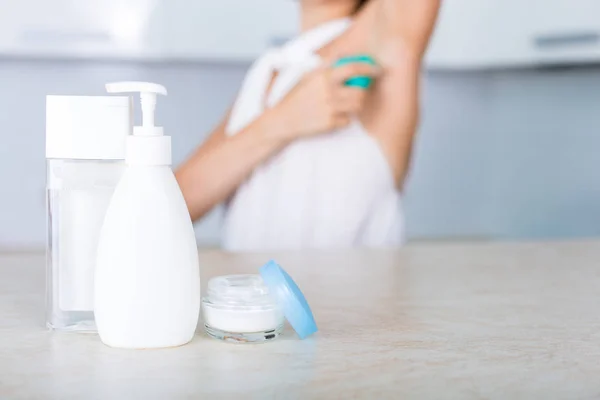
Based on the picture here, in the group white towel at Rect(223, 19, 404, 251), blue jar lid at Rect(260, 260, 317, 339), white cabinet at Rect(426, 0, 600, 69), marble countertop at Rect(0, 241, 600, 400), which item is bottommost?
white towel at Rect(223, 19, 404, 251)

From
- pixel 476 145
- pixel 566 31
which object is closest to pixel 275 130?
pixel 476 145

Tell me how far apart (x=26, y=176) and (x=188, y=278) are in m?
2.04

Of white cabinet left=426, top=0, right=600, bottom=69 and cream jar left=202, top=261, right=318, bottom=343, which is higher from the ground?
white cabinet left=426, top=0, right=600, bottom=69

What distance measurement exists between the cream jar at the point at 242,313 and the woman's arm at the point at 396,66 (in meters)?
1.81

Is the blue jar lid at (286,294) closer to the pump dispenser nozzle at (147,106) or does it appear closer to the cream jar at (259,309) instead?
the cream jar at (259,309)

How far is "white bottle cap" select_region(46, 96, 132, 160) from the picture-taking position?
67cm

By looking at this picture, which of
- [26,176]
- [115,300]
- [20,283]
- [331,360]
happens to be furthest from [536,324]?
[26,176]

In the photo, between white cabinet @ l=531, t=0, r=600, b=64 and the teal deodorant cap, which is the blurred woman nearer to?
the teal deodorant cap

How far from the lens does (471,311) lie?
81 cm

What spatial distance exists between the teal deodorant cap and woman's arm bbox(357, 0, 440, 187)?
0.09ft

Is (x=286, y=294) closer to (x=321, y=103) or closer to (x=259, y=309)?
(x=259, y=309)

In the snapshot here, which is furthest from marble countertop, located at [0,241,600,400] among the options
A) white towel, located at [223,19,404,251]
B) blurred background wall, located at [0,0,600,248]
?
blurred background wall, located at [0,0,600,248]

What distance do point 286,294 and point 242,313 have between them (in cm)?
4

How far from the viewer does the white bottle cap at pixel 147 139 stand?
0.63 metres
